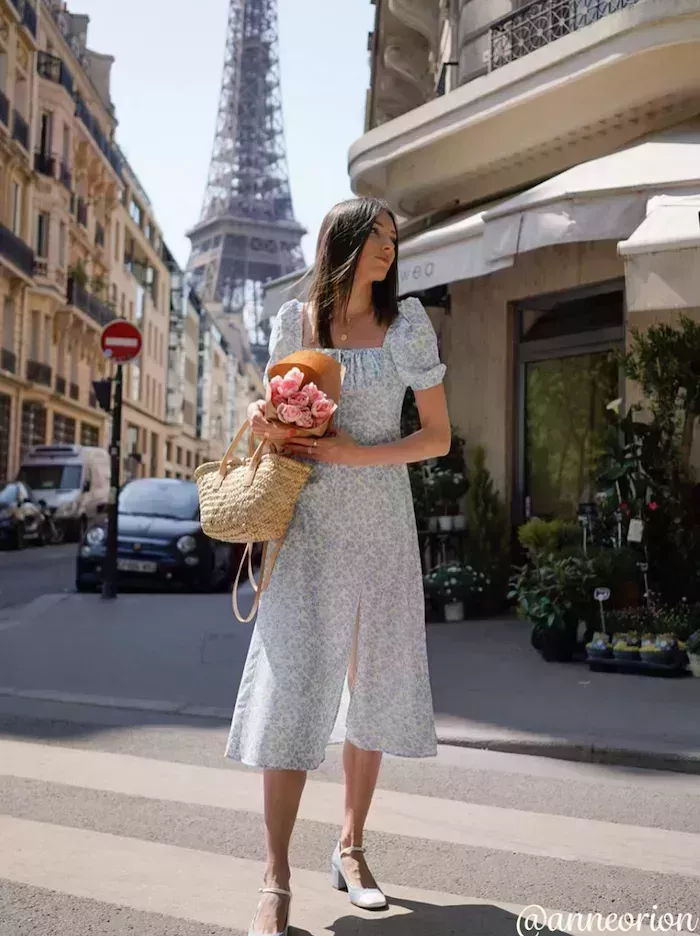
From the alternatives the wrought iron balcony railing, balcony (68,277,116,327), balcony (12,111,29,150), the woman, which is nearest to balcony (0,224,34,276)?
balcony (12,111,29,150)

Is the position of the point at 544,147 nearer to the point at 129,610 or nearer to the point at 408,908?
the point at 129,610

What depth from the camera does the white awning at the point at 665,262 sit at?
721cm

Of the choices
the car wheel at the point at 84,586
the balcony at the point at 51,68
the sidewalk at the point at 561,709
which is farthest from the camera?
the balcony at the point at 51,68

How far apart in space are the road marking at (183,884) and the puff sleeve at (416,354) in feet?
4.62

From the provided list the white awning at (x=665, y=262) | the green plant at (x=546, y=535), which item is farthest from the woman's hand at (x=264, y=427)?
the green plant at (x=546, y=535)

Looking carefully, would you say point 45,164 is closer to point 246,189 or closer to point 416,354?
point 416,354

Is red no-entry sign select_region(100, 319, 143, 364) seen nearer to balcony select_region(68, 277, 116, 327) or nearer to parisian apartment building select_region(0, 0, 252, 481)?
parisian apartment building select_region(0, 0, 252, 481)

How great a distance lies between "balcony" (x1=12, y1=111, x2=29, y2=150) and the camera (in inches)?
1597

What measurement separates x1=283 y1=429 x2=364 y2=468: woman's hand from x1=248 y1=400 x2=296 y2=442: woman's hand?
3cm

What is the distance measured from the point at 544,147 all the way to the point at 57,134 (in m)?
37.9

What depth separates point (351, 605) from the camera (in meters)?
3.18

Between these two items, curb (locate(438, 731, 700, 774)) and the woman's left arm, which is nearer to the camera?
the woman's left arm

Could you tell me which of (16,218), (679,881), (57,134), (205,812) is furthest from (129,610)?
(57,134)

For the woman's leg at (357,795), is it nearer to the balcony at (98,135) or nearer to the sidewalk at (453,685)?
the sidewalk at (453,685)
